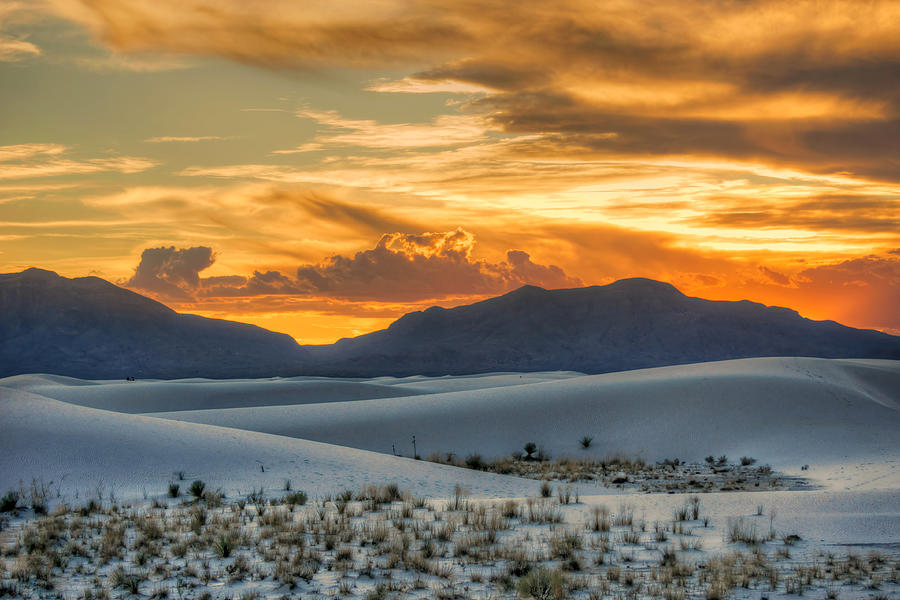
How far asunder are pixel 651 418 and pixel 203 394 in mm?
35380

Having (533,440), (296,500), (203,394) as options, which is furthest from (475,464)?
(203,394)

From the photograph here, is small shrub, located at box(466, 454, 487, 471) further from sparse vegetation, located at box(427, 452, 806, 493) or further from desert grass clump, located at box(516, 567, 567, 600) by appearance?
desert grass clump, located at box(516, 567, 567, 600)

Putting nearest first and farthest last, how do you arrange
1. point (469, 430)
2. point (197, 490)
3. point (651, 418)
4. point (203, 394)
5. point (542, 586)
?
point (542, 586)
point (197, 490)
point (651, 418)
point (469, 430)
point (203, 394)

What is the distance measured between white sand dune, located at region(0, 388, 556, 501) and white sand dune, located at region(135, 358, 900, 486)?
11.2m

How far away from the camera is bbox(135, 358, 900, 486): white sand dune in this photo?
31.8m

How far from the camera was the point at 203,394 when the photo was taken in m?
59.7

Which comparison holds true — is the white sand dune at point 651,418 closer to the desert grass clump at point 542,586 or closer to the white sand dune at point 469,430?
the white sand dune at point 469,430

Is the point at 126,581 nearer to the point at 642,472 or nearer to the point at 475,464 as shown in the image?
the point at 475,464

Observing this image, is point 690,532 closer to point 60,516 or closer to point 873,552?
point 873,552

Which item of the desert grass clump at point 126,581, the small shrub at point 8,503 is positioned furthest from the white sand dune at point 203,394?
the desert grass clump at point 126,581

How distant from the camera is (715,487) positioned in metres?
23.3

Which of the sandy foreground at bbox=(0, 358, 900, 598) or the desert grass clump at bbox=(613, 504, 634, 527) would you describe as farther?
the sandy foreground at bbox=(0, 358, 900, 598)

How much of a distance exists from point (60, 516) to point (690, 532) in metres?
12.0

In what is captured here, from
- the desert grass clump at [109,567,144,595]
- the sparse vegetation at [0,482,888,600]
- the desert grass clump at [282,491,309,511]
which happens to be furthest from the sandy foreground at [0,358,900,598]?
the desert grass clump at [109,567,144,595]
